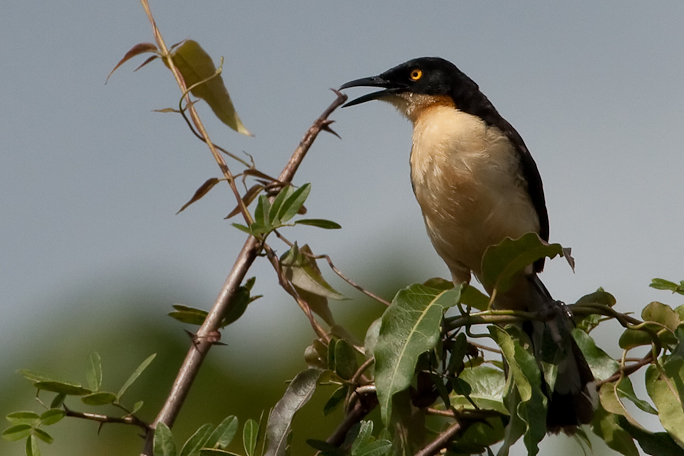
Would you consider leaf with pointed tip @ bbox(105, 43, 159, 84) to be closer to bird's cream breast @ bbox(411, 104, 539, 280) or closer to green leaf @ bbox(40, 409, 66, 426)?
green leaf @ bbox(40, 409, 66, 426)

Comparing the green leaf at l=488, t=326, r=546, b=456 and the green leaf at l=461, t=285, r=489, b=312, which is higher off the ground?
the green leaf at l=461, t=285, r=489, b=312

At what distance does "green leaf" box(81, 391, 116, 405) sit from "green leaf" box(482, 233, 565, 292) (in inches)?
44.9

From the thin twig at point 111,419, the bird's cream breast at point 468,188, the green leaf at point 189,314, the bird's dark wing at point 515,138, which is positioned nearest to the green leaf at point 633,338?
the green leaf at point 189,314

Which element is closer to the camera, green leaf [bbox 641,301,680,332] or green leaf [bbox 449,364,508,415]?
green leaf [bbox 641,301,680,332]

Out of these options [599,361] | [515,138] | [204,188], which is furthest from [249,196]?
[515,138]

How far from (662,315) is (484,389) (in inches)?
24.9

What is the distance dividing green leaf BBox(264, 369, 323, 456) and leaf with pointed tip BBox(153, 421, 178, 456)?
0.31 metres

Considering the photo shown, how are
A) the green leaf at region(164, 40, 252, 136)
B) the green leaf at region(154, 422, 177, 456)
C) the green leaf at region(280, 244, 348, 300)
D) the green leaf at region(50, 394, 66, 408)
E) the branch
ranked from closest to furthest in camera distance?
the green leaf at region(154, 422, 177, 456) < the branch < the green leaf at region(50, 394, 66, 408) < the green leaf at region(280, 244, 348, 300) < the green leaf at region(164, 40, 252, 136)

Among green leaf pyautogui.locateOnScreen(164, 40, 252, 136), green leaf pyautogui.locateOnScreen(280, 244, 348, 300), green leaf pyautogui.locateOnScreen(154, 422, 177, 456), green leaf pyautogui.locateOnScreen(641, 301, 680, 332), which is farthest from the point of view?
green leaf pyautogui.locateOnScreen(164, 40, 252, 136)

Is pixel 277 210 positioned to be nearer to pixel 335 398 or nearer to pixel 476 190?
pixel 335 398

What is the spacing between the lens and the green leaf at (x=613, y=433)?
92.7 inches

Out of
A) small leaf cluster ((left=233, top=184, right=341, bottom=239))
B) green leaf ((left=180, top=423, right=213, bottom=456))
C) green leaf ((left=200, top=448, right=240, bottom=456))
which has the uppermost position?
small leaf cluster ((left=233, top=184, right=341, bottom=239))

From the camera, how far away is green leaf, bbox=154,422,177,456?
1931 millimetres

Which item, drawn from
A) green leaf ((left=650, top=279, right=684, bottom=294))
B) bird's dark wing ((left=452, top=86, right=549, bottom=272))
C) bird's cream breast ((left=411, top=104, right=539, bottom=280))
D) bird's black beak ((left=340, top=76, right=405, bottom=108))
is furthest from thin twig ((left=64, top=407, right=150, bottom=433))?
bird's black beak ((left=340, top=76, right=405, bottom=108))
